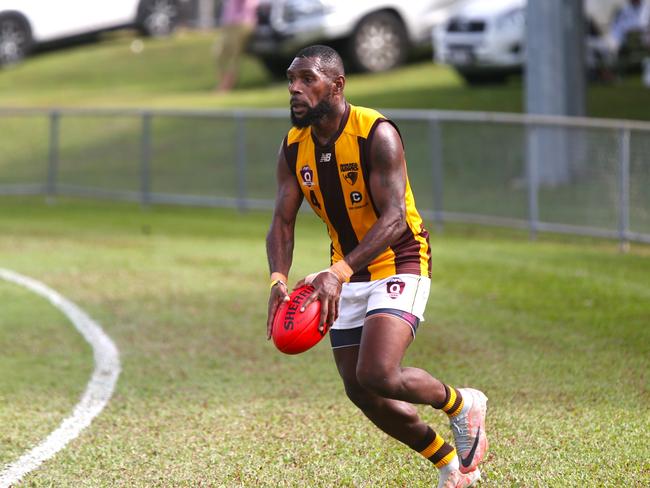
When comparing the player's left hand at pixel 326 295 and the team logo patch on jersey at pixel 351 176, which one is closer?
the player's left hand at pixel 326 295

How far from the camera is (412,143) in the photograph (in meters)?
16.2

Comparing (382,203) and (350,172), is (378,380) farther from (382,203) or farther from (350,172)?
(350,172)

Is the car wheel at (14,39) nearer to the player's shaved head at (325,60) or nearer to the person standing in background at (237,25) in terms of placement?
the person standing in background at (237,25)

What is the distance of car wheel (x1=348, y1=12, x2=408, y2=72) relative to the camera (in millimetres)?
25031

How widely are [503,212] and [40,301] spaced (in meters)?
6.38

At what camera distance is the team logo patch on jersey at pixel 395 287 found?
577 cm

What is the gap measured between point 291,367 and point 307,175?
3187 millimetres

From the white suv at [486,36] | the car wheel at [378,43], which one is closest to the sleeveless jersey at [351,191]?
the white suv at [486,36]

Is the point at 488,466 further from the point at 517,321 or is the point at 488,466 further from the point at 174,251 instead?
the point at 174,251

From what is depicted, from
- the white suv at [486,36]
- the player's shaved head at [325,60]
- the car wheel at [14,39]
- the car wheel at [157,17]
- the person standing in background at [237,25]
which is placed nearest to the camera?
the player's shaved head at [325,60]

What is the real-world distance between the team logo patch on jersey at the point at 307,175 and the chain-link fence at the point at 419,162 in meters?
8.25

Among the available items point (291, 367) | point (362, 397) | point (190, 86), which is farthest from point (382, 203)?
point (190, 86)

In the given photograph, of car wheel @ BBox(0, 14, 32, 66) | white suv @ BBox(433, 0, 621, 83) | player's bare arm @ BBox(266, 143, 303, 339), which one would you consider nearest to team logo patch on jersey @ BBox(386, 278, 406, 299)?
player's bare arm @ BBox(266, 143, 303, 339)

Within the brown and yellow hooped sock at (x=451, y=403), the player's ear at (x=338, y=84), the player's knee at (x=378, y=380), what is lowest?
the brown and yellow hooped sock at (x=451, y=403)
